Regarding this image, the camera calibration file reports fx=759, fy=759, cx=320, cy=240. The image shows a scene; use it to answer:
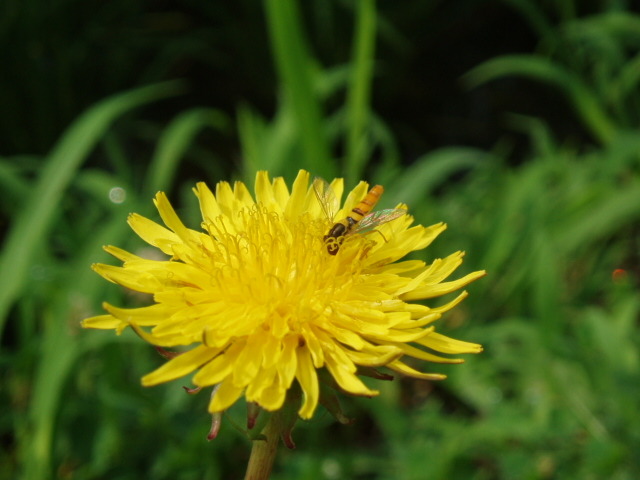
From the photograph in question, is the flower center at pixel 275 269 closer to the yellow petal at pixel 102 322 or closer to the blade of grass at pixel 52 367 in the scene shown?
the yellow petal at pixel 102 322

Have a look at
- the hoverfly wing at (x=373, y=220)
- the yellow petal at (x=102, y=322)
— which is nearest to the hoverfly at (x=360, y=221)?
the hoverfly wing at (x=373, y=220)

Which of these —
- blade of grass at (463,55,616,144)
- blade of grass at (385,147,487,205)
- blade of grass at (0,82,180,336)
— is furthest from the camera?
blade of grass at (463,55,616,144)

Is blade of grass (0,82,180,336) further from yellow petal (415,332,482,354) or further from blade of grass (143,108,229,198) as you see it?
yellow petal (415,332,482,354)

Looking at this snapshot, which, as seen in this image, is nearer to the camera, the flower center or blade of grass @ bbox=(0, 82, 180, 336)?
the flower center

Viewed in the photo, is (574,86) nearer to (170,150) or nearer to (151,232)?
(170,150)

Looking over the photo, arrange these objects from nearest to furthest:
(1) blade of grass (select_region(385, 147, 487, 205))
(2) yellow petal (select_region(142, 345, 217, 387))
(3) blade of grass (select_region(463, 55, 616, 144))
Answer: (2) yellow petal (select_region(142, 345, 217, 387)), (1) blade of grass (select_region(385, 147, 487, 205)), (3) blade of grass (select_region(463, 55, 616, 144))

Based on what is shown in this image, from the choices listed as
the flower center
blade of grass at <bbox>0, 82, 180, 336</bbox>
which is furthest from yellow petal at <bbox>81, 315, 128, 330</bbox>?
blade of grass at <bbox>0, 82, 180, 336</bbox>

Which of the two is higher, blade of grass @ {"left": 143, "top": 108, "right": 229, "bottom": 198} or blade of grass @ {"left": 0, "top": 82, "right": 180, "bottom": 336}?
blade of grass @ {"left": 143, "top": 108, "right": 229, "bottom": 198}

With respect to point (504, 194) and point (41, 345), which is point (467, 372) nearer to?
point (504, 194)

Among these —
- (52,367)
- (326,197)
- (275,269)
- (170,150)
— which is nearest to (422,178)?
(170,150)
